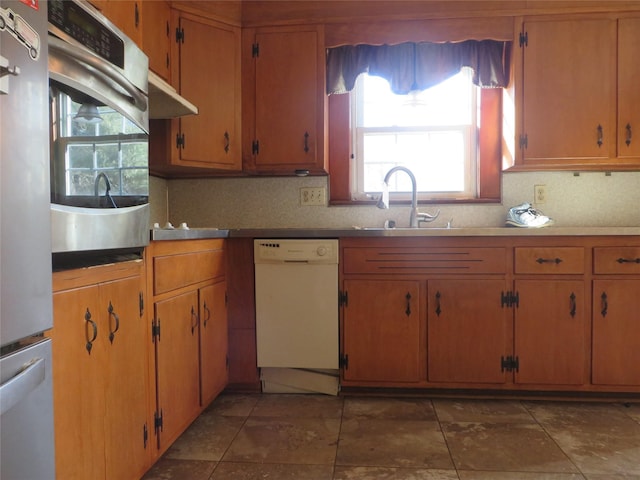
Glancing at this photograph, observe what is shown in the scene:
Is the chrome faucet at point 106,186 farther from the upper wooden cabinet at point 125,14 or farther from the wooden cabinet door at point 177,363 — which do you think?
the upper wooden cabinet at point 125,14

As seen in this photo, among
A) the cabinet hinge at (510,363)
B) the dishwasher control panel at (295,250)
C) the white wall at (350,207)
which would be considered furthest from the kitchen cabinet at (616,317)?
the dishwasher control panel at (295,250)

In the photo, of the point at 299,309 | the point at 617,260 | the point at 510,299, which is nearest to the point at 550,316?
the point at 510,299

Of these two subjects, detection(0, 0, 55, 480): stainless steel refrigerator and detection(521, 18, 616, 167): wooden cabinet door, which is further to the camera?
detection(521, 18, 616, 167): wooden cabinet door

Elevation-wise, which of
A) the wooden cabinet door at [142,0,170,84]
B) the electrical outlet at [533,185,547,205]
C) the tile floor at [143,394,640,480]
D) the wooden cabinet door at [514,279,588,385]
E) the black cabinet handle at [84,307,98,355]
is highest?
the wooden cabinet door at [142,0,170,84]

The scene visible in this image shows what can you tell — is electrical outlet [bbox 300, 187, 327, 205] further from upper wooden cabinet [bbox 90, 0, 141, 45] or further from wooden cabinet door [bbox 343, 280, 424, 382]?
upper wooden cabinet [bbox 90, 0, 141, 45]

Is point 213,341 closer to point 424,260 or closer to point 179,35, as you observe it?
point 424,260

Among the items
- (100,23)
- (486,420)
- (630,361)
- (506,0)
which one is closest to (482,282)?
(486,420)

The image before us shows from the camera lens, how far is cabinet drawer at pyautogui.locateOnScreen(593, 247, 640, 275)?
2070 millimetres

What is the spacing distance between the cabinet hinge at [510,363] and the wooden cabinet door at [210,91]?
5.96 feet

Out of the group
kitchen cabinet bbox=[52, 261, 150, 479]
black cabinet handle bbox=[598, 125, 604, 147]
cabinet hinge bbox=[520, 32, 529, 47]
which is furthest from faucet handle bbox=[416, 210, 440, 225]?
kitchen cabinet bbox=[52, 261, 150, 479]

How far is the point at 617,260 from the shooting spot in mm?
2078

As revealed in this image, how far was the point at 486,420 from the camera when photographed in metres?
1.95

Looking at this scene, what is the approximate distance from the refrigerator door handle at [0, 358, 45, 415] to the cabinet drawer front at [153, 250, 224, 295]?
74cm

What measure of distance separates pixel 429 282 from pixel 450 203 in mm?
764
